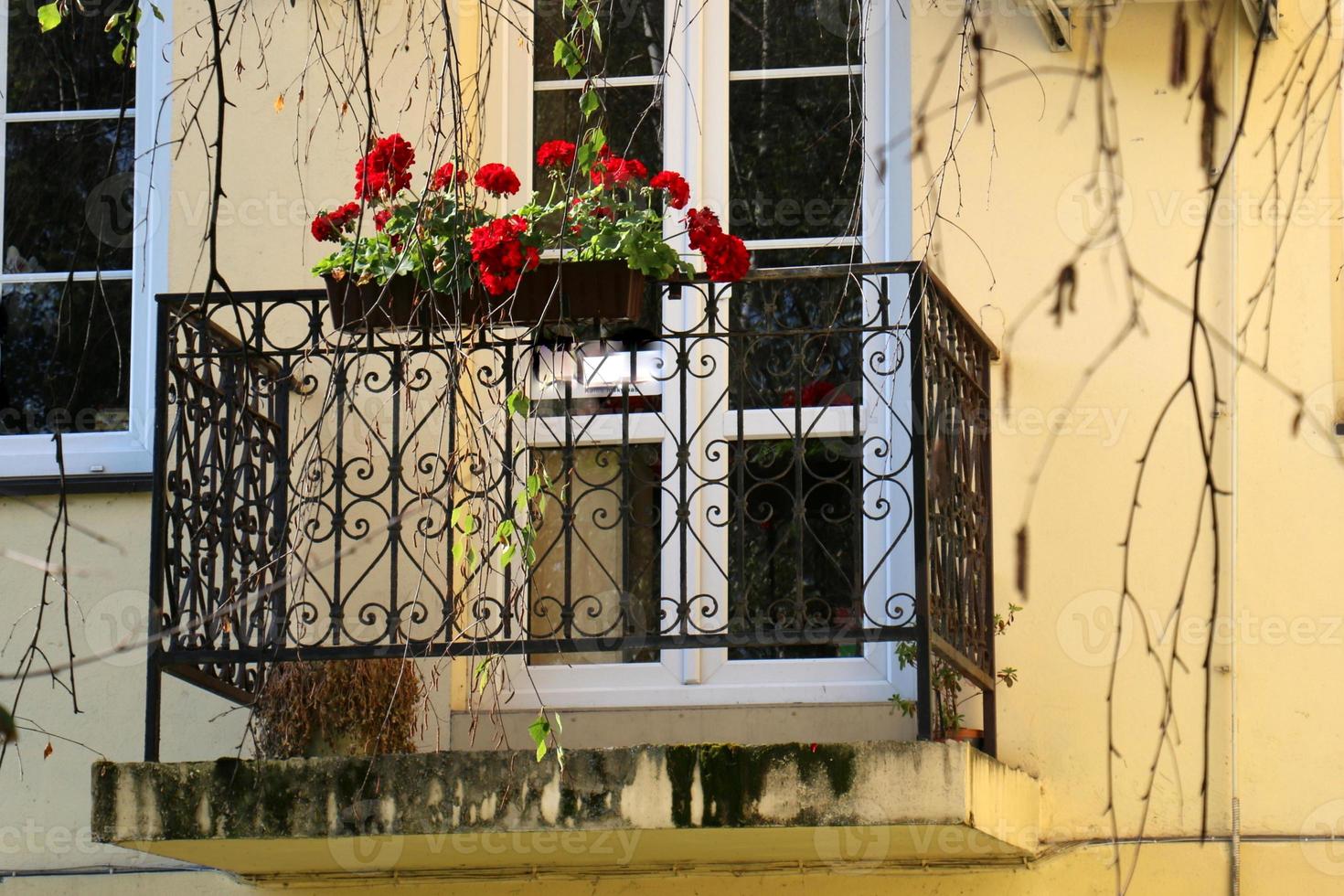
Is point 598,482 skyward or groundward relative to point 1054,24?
groundward

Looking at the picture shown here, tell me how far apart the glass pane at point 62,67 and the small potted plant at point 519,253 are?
7.49 feet

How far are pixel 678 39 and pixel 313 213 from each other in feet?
4.72

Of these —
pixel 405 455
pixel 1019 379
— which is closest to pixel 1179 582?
pixel 1019 379

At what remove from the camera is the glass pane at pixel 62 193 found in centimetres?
712

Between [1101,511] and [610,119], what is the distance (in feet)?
7.51

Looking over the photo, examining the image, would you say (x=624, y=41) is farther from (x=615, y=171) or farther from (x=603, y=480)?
(x=615, y=171)

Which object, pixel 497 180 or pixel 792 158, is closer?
pixel 497 180

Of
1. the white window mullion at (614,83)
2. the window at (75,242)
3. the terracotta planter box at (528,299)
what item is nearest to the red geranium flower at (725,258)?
the terracotta planter box at (528,299)

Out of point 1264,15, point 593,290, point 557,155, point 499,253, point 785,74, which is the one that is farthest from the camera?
point 785,74

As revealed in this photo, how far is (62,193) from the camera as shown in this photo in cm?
717

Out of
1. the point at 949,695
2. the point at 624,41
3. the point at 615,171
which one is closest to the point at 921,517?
the point at 949,695

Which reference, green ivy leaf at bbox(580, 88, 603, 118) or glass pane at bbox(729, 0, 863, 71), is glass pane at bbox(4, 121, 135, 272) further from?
green ivy leaf at bbox(580, 88, 603, 118)

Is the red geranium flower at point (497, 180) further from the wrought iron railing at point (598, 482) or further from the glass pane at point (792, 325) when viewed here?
the glass pane at point (792, 325)

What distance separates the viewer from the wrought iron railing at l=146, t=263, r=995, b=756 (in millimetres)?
5324
